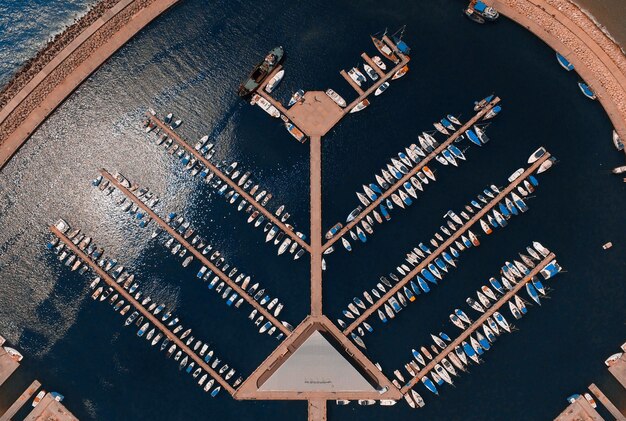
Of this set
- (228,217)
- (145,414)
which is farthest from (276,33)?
(145,414)

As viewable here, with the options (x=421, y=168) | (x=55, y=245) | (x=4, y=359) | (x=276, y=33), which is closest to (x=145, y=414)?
(x=4, y=359)

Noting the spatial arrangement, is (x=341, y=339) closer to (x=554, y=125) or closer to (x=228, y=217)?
(x=228, y=217)

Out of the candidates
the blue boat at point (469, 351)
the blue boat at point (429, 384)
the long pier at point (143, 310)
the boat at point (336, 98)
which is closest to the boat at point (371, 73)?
the boat at point (336, 98)

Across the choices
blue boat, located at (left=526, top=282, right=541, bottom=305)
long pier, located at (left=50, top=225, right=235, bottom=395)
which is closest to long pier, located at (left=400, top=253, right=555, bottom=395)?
blue boat, located at (left=526, top=282, right=541, bottom=305)

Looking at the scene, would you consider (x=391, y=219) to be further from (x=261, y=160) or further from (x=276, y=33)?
(x=276, y=33)

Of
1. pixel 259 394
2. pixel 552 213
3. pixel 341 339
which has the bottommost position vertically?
pixel 259 394

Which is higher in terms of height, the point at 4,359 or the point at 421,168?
the point at 421,168
